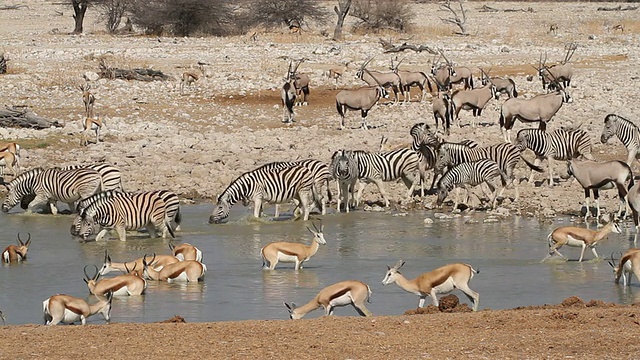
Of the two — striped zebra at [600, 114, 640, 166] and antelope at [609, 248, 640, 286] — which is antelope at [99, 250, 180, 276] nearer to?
antelope at [609, 248, 640, 286]

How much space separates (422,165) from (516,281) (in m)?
5.59

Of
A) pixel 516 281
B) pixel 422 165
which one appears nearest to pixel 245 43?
pixel 422 165

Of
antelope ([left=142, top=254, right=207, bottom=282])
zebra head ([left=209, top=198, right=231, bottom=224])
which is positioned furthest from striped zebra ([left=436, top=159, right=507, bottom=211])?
antelope ([left=142, top=254, right=207, bottom=282])

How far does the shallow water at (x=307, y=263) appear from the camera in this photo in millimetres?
10617

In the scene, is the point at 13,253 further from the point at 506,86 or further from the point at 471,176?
the point at 506,86

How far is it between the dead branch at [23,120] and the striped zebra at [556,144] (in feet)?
31.5

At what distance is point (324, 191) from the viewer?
17.6 metres

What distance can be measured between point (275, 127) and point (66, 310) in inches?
561

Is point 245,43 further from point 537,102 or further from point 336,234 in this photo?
point 336,234

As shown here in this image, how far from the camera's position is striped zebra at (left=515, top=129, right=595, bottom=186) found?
1753 cm

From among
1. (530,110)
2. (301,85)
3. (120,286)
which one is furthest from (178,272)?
(301,85)

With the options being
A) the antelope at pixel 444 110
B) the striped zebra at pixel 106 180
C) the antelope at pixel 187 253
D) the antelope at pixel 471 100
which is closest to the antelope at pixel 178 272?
the antelope at pixel 187 253

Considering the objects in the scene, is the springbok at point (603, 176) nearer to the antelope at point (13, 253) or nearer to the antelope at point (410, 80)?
the antelope at point (13, 253)

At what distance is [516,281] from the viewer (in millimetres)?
11703
